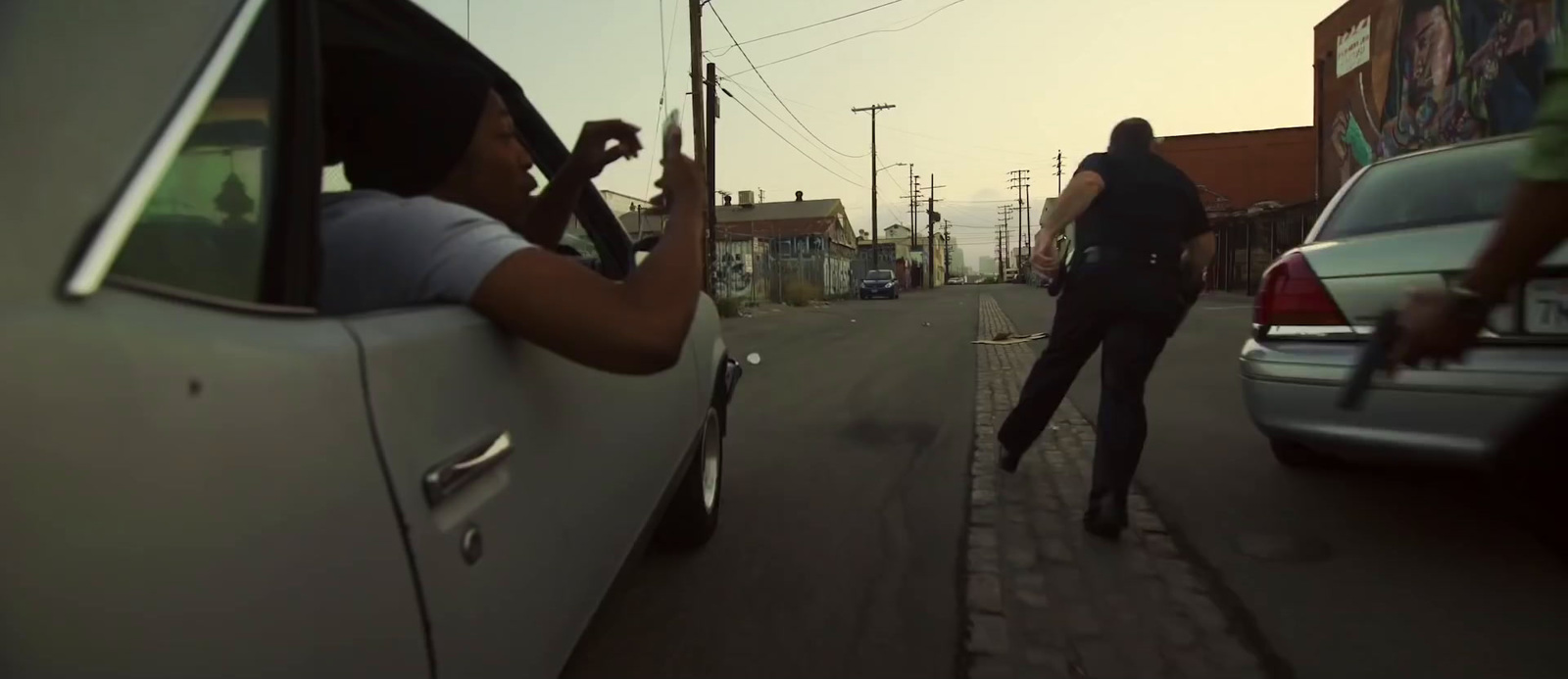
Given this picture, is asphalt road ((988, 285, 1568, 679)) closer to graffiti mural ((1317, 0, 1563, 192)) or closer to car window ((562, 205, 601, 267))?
car window ((562, 205, 601, 267))

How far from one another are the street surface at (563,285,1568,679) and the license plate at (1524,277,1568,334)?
32.9 inches

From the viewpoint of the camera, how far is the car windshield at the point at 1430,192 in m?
3.60

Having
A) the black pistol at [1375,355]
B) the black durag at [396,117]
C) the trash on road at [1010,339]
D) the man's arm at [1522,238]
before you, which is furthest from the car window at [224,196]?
the trash on road at [1010,339]

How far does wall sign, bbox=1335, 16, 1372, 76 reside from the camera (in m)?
24.1

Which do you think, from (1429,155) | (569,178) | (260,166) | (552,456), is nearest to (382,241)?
(260,166)

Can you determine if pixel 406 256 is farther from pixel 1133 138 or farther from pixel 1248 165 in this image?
pixel 1248 165

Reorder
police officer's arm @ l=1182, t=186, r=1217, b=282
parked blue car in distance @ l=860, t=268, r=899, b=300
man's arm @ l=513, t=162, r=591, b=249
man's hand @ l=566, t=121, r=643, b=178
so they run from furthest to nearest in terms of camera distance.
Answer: parked blue car in distance @ l=860, t=268, r=899, b=300, police officer's arm @ l=1182, t=186, r=1217, b=282, man's arm @ l=513, t=162, r=591, b=249, man's hand @ l=566, t=121, r=643, b=178

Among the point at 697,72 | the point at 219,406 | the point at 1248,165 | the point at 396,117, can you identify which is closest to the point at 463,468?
the point at 219,406

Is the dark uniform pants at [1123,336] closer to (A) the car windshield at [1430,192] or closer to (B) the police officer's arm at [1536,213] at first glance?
(A) the car windshield at [1430,192]

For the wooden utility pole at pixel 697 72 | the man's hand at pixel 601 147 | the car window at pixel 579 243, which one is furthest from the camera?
the wooden utility pole at pixel 697 72

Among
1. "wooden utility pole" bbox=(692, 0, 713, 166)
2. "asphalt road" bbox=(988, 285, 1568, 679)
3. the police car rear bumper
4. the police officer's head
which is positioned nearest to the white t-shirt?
"asphalt road" bbox=(988, 285, 1568, 679)

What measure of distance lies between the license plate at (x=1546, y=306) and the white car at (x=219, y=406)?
2953mm

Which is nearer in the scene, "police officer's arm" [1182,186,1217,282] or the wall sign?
"police officer's arm" [1182,186,1217,282]

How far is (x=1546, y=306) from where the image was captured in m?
2.93
